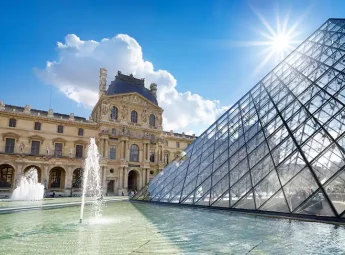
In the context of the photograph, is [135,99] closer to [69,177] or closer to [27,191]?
[69,177]

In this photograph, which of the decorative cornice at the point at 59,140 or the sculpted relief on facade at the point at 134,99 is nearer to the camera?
the decorative cornice at the point at 59,140

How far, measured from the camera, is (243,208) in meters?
8.63

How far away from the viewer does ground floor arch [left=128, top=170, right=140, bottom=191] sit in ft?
131

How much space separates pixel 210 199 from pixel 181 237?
17.6 feet

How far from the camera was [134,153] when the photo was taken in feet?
132

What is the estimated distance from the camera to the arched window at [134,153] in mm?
39938

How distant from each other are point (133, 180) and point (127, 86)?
52.7 ft

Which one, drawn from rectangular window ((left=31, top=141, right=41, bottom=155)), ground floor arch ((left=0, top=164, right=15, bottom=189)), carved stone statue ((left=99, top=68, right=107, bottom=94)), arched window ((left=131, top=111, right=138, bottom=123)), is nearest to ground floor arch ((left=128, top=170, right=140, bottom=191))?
arched window ((left=131, top=111, right=138, bottom=123))

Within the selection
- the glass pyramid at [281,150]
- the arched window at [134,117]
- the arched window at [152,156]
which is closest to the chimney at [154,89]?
the arched window at [134,117]

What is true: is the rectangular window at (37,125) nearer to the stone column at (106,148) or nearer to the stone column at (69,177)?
the stone column at (69,177)

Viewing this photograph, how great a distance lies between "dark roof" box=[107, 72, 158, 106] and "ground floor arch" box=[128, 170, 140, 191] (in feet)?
44.0

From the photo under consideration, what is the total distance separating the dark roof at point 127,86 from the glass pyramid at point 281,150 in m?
28.8

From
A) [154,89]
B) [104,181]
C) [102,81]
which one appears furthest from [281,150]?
[154,89]

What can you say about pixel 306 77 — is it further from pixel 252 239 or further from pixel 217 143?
pixel 252 239
